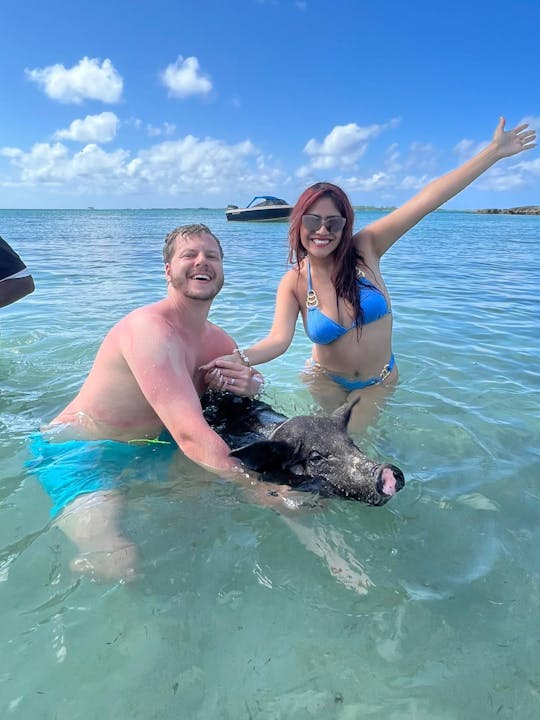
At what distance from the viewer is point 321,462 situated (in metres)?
3.28

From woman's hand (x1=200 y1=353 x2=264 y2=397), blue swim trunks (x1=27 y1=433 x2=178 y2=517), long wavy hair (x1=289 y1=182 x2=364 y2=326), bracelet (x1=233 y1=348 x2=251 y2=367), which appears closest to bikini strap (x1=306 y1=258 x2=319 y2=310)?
long wavy hair (x1=289 y1=182 x2=364 y2=326)

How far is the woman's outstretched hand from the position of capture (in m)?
4.98

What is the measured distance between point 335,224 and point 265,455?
2.49 m

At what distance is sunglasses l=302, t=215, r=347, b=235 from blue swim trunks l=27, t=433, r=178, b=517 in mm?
2377

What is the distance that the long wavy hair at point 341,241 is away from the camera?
469cm

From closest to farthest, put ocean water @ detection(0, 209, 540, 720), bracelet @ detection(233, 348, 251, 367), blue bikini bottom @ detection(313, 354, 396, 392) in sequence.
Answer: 1. ocean water @ detection(0, 209, 540, 720)
2. bracelet @ detection(233, 348, 251, 367)
3. blue bikini bottom @ detection(313, 354, 396, 392)

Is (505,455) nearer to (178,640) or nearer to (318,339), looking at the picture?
(318,339)

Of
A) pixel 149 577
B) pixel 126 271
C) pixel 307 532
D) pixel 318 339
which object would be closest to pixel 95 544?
pixel 149 577

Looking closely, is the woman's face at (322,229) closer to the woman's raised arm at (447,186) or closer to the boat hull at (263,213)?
→ the woman's raised arm at (447,186)

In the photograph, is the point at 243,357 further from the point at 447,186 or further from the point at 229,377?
the point at 447,186

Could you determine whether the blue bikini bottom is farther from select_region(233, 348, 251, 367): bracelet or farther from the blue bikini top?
select_region(233, 348, 251, 367): bracelet

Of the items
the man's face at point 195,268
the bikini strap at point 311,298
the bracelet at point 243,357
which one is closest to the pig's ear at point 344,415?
the bracelet at point 243,357

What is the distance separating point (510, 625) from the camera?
2.66 m

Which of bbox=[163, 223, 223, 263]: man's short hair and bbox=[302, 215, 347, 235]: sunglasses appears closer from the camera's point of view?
bbox=[163, 223, 223, 263]: man's short hair
